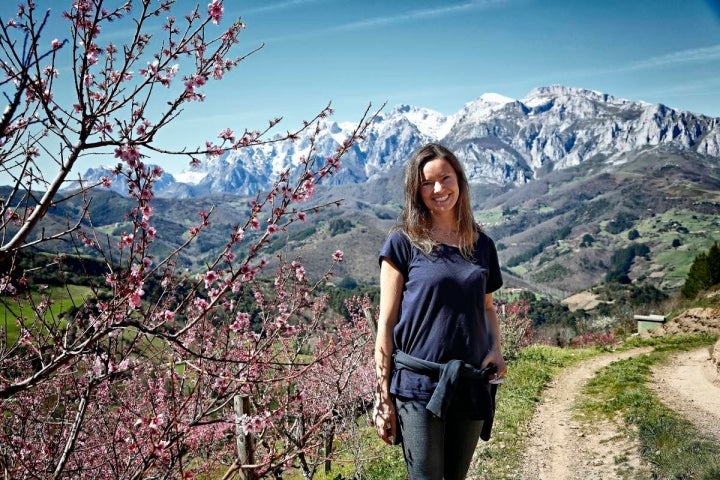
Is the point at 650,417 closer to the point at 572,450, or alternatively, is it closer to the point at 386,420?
the point at 572,450

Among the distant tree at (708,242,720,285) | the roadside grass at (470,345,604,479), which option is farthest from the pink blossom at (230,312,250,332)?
the distant tree at (708,242,720,285)

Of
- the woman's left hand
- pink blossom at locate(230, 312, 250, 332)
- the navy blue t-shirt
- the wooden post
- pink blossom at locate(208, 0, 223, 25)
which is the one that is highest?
pink blossom at locate(208, 0, 223, 25)

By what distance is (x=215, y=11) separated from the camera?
110 inches

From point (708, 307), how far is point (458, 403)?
16696 mm

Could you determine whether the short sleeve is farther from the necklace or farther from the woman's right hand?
the woman's right hand

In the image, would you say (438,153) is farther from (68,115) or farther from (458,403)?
(68,115)

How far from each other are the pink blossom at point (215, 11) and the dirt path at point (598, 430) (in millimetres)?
6144

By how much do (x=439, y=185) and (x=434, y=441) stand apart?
1327mm

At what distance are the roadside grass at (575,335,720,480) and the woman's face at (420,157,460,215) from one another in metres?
4.37

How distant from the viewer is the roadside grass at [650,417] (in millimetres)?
5066

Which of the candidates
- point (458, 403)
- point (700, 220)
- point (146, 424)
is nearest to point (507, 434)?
point (458, 403)

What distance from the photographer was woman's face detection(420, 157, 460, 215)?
2.60 m

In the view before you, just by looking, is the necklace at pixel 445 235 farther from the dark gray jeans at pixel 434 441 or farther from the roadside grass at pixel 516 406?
the roadside grass at pixel 516 406

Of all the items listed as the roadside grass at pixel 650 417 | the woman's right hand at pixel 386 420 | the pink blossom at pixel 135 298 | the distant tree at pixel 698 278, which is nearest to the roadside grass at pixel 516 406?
the roadside grass at pixel 650 417
